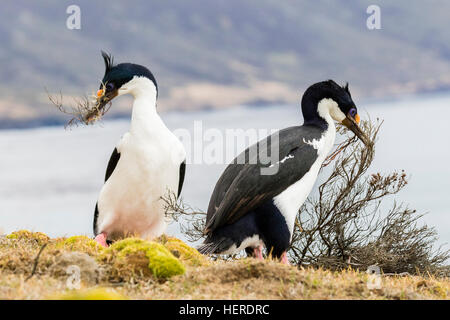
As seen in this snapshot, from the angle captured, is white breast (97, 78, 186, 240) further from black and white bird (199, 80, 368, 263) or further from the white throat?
black and white bird (199, 80, 368, 263)

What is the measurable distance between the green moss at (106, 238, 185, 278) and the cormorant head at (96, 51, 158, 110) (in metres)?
3.99

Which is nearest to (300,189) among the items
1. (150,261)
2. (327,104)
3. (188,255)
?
(327,104)

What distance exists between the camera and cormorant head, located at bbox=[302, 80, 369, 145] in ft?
29.8

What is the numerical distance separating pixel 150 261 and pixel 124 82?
4412 millimetres

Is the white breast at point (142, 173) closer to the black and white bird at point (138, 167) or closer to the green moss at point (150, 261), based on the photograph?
the black and white bird at point (138, 167)

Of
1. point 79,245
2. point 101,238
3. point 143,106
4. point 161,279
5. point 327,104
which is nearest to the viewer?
point 161,279

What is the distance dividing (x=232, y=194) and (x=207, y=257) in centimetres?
85

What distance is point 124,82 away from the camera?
9.66 metres

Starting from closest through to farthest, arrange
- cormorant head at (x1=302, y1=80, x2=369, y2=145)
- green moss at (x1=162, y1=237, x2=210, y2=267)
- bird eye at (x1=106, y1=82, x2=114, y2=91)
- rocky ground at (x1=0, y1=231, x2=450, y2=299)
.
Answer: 1. rocky ground at (x1=0, y1=231, x2=450, y2=299)
2. green moss at (x1=162, y1=237, x2=210, y2=267)
3. cormorant head at (x1=302, y1=80, x2=369, y2=145)
4. bird eye at (x1=106, y1=82, x2=114, y2=91)

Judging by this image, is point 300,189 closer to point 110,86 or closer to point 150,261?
point 150,261

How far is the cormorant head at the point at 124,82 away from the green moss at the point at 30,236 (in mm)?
2381

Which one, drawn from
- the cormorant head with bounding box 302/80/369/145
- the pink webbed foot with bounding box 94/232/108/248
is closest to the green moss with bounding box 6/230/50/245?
the pink webbed foot with bounding box 94/232/108/248
